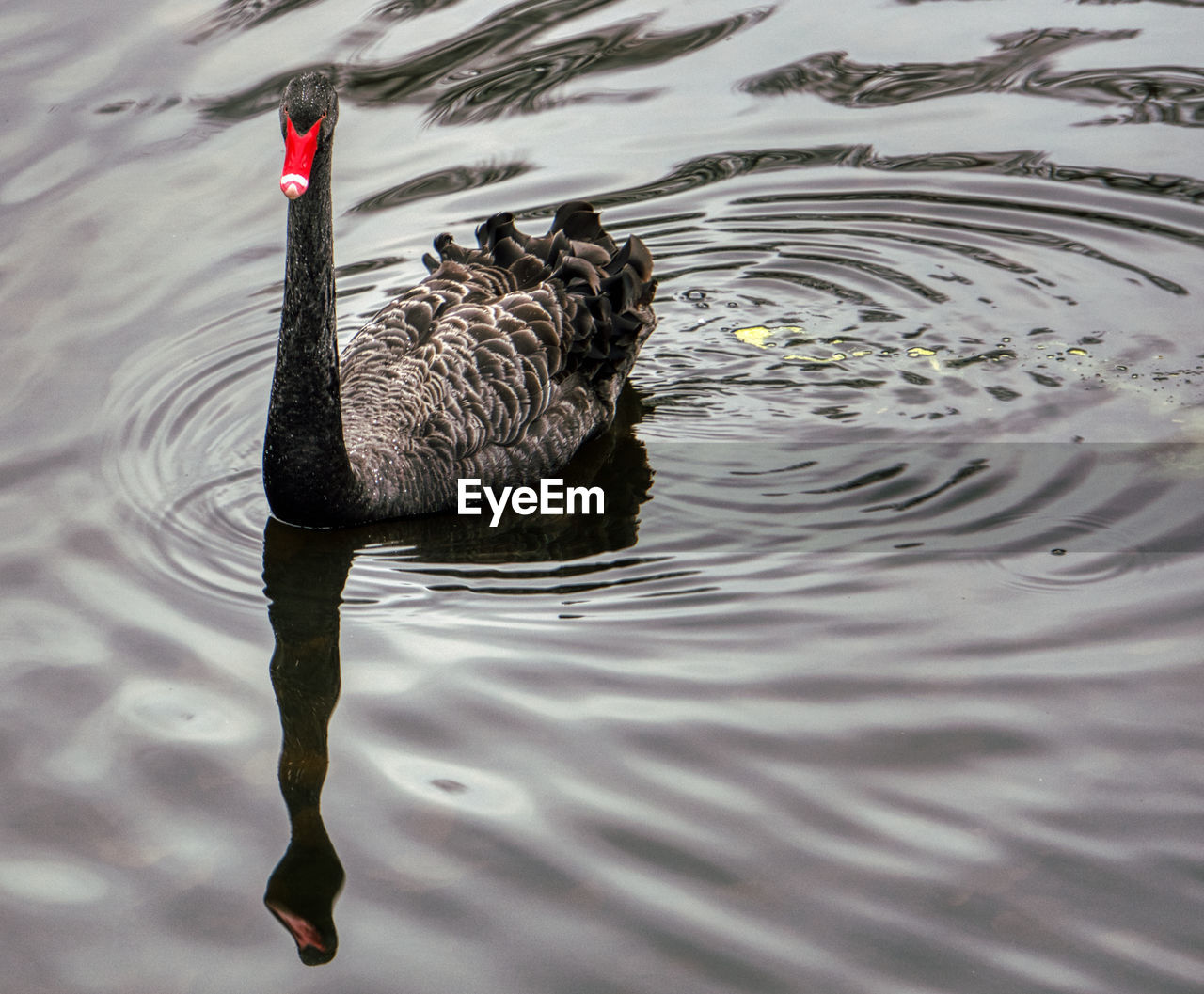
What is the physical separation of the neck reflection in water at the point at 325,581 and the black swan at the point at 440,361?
114mm

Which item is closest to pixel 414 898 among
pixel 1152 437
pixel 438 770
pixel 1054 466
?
pixel 438 770

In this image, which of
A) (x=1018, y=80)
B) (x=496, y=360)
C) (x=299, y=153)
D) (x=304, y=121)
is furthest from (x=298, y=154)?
(x=1018, y=80)

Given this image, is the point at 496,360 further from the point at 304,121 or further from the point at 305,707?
the point at 305,707

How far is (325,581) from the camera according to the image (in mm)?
5906

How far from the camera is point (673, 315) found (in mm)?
8047

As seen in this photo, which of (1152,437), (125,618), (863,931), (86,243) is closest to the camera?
(863,931)

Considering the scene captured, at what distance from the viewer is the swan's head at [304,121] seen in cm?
535

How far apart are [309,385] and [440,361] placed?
786 mm

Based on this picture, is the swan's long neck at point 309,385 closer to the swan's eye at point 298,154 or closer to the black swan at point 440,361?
the black swan at point 440,361

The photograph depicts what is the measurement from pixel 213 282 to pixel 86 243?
904 mm

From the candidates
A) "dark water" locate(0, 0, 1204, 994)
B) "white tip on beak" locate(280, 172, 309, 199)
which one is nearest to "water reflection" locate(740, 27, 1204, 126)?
"dark water" locate(0, 0, 1204, 994)

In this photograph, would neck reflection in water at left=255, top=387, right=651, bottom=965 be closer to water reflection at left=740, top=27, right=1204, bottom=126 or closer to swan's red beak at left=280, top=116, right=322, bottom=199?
swan's red beak at left=280, top=116, right=322, bottom=199

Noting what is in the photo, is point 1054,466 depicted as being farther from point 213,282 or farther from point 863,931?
point 213,282
